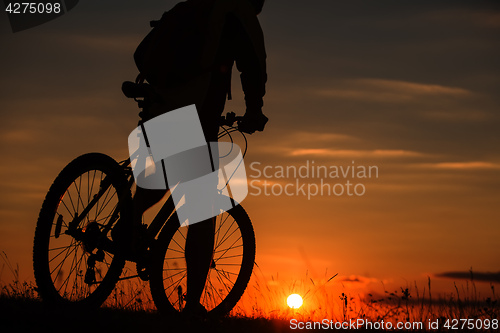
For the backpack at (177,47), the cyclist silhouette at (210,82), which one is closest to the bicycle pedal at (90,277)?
the cyclist silhouette at (210,82)

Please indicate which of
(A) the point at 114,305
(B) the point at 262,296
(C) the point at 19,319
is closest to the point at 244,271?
(B) the point at 262,296

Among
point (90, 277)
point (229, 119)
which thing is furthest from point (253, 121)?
point (90, 277)

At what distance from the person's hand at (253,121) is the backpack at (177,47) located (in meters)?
0.58

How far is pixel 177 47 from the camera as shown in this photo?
4426 millimetres

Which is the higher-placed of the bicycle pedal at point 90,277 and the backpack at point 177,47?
the backpack at point 177,47

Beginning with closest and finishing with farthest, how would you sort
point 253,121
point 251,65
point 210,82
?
point 210,82
point 251,65
point 253,121

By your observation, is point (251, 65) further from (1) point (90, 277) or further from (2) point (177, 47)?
(1) point (90, 277)

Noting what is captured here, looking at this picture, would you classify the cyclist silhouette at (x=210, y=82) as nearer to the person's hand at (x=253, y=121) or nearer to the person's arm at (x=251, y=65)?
the person's arm at (x=251, y=65)

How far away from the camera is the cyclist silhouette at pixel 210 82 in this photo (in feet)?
14.4

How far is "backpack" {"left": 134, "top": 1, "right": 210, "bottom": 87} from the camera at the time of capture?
173 inches

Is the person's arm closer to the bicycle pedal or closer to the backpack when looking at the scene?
the backpack

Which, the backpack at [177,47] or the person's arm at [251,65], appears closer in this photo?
the backpack at [177,47]

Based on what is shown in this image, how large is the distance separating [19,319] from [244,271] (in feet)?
7.22

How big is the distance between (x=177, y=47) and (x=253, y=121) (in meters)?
0.78
